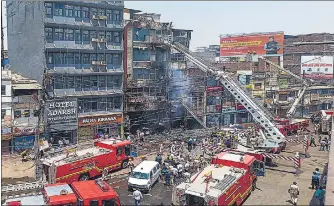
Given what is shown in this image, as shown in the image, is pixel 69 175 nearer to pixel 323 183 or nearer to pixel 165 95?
pixel 323 183

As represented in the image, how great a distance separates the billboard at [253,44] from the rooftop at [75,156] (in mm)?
57931

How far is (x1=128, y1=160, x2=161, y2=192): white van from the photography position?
78.8 feet

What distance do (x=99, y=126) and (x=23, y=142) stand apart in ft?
29.3

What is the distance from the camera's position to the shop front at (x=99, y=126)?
3972 cm

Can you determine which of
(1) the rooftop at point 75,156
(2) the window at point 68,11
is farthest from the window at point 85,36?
(1) the rooftop at point 75,156

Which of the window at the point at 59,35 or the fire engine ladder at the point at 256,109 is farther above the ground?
the window at the point at 59,35

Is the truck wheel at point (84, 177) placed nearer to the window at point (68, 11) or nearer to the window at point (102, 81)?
the window at point (102, 81)

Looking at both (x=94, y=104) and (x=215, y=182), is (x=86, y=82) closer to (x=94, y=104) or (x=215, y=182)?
(x=94, y=104)

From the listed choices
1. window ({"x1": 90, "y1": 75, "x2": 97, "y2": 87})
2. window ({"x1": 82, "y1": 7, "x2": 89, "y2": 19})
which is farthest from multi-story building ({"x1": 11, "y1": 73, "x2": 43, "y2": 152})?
window ({"x1": 82, "y1": 7, "x2": 89, "y2": 19})

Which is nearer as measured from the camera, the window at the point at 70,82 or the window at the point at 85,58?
the window at the point at 70,82

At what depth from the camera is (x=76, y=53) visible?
130 feet

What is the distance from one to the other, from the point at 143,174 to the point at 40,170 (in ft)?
24.6

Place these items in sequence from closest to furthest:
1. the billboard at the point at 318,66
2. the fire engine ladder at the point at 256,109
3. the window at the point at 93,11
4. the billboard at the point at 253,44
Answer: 1. the fire engine ladder at the point at 256,109
2. the window at the point at 93,11
3. the billboard at the point at 318,66
4. the billboard at the point at 253,44

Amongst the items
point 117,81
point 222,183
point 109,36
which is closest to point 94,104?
point 117,81
